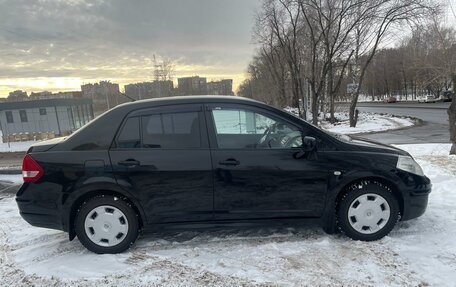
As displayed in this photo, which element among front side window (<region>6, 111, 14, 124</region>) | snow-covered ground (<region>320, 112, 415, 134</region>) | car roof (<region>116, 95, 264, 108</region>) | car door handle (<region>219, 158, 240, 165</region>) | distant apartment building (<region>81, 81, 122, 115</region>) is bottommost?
snow-covered ground (<region>320, 112, 415, 134</region>)

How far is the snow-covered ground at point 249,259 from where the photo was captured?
9.80ft

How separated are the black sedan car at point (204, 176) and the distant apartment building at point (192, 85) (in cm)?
4990

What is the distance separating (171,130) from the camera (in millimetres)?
3570

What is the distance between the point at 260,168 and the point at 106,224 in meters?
1.80

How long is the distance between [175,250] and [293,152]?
171cm

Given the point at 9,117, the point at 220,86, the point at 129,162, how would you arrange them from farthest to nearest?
the point at 220,86
the point at 9,117
the point at 129,162

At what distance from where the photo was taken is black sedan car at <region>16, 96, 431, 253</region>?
11.4ft

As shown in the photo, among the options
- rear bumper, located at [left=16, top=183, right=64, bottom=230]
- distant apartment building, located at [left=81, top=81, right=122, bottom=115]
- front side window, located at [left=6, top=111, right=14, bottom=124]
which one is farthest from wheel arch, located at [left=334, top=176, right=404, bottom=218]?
distant apartment building, located at [left=81, top=81, right=122, bottom=115]

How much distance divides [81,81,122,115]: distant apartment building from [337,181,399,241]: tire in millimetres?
38826

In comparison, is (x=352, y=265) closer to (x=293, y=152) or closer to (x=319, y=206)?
(x=319, y=206)

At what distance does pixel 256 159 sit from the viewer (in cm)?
352

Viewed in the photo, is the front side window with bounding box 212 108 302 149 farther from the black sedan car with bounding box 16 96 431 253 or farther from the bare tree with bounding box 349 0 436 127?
the bare tree with bounding box 349 0 436 127

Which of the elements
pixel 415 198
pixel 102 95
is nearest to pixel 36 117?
pixel 102 95

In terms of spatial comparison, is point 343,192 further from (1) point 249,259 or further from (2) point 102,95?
(2) point 102,95
